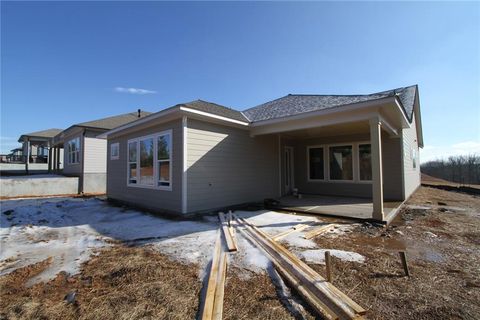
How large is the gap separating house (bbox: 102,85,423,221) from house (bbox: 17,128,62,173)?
1455 centimetres

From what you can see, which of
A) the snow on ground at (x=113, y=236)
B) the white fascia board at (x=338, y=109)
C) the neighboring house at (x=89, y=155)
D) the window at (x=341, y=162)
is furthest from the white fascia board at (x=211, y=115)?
the neighboring house at (x=89, y=155)

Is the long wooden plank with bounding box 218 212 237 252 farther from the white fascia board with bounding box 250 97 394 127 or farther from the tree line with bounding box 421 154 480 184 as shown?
the tree line with bounding box 421 154 480 184

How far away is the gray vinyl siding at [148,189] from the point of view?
6.20 metres

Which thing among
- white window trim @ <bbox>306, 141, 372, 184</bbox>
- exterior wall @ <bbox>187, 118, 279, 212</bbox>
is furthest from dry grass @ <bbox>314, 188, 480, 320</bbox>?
white window trim @ <bbox>306, 141, 372, 184</bbox>

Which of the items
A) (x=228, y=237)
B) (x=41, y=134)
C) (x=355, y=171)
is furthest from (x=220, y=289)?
(x=41, y=134)

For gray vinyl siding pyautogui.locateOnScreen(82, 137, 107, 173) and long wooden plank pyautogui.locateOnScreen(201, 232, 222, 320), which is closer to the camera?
long wooden plank pyautogui.locateOnScreen(201, 232, 222, 320)

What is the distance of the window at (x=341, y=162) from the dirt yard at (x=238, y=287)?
587cm

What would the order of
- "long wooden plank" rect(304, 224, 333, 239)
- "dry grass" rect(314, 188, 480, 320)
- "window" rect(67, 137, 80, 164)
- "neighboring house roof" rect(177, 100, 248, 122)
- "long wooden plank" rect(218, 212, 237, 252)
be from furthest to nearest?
"window" rect(67, 137, 80, 164)
"neighboring house roof" rect(177, 100, 248, 122)
"long wooden plank" rect(304, 224, 333, 239)
"long wooden plank" rect(218, 212, 237, 252)
"dry grass" rect(314, 188, 480, 320)

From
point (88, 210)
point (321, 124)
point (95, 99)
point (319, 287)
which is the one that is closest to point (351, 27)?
point (321, 124)

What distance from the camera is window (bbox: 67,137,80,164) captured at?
45.2 ft

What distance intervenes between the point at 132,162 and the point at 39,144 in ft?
73.8

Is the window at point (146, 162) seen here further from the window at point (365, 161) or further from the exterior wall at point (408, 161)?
the exterior wall at point (408, 161)

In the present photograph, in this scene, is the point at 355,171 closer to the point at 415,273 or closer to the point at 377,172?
the point at 377,172

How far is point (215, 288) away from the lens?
8.07 feet
